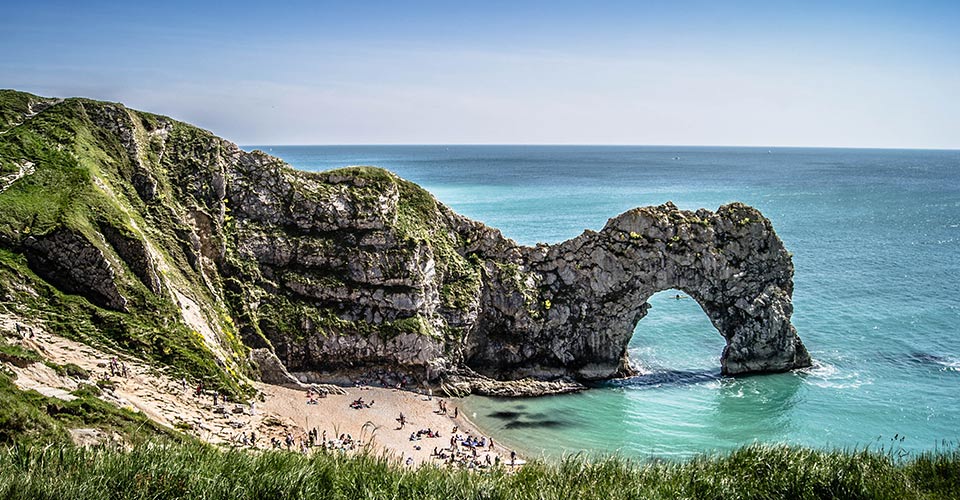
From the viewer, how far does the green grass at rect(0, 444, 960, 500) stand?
17.2 m

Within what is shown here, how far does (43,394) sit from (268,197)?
25.4 m

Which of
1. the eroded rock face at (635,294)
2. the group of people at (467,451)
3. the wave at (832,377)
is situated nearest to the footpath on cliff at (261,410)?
the group of people at (467,451)

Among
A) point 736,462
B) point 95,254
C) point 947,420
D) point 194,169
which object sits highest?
point 194,169

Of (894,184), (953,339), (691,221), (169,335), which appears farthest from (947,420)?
(894,184)

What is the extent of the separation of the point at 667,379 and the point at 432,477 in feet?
107

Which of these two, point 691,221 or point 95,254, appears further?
point 691,221

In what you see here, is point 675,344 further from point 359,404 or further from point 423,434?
point 359,404

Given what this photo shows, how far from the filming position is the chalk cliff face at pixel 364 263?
39.9 metres

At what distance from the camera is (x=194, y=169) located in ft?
153

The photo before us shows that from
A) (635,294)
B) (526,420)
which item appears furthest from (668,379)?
(526,420)

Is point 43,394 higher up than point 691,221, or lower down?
lower down

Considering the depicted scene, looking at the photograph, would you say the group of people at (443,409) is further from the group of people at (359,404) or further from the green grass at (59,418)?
the green grass at (59,418)

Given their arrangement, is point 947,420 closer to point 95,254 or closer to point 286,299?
point 286,299

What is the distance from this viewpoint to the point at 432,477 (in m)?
20.2
